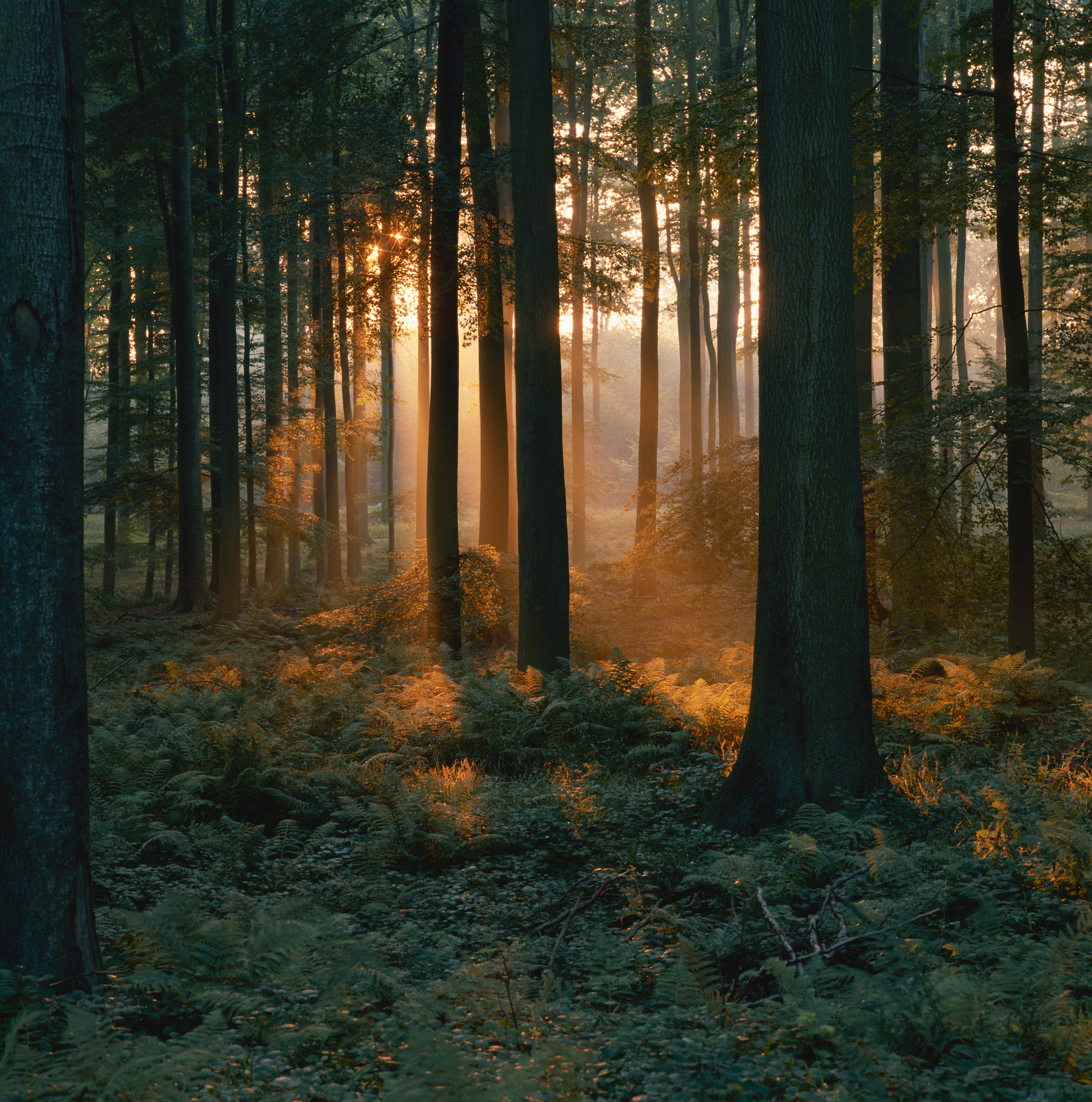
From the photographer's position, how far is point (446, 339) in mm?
11148

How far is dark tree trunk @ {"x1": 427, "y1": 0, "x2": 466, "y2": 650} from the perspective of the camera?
10.9m

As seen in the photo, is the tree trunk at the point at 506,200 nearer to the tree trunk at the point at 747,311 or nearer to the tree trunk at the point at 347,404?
the tree trunk at the point at 347,404

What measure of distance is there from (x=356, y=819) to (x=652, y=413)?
12.0m

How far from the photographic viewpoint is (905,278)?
11.0 m

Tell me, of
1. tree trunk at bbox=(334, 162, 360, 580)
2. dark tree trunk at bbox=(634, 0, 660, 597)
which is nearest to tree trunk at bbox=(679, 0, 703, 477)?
dark tree trunk at bbox=(634, 0, 660, 597)

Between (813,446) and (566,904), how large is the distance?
3.02 metres

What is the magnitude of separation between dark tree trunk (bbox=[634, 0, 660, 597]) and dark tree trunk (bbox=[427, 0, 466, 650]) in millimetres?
2712

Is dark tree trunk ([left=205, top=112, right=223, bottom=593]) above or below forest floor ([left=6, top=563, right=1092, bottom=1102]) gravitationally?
above

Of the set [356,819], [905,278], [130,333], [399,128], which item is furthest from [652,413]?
[130,333]

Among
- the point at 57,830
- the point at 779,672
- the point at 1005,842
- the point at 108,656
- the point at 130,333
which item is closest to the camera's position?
the point at 57,830

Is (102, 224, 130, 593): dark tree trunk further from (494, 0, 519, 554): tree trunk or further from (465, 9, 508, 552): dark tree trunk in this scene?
(465, 9, 508, 552): dark tree trunk

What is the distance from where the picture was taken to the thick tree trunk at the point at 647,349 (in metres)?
12.6

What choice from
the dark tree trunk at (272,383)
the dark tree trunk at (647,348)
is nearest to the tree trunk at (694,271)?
the dark tree trunk at (647,348)

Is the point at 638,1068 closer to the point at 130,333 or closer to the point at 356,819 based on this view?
the point at 356,819
